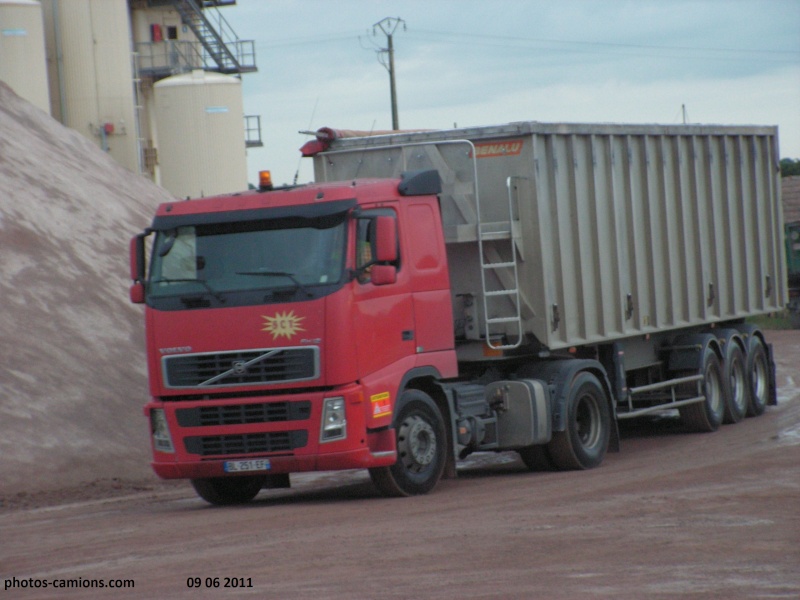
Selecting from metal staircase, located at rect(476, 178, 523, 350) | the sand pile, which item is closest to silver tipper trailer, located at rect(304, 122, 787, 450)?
metal staircase, located at rect(476, 178, 523, 350)

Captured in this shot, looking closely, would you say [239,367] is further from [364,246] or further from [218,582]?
[218,582]

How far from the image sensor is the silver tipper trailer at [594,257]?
Result: 13484mm

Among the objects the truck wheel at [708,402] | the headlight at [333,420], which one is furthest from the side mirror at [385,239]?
the truck wheel at [708,402]

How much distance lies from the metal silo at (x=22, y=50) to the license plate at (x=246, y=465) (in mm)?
22663

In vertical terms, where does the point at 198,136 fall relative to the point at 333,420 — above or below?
above

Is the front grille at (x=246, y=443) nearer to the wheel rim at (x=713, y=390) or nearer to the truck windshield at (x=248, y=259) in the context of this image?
the truck windshield at (x=248, y=259)

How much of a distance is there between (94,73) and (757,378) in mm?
23542

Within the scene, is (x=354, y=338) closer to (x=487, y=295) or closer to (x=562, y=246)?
(x=487, y=295)

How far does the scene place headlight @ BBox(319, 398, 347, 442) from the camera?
441 inches

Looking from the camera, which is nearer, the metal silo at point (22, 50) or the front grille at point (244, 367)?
the front grille at point (244, 367)

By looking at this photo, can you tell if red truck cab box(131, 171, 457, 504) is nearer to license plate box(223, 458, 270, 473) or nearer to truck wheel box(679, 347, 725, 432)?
license plate box(223, 458, 270, 473)

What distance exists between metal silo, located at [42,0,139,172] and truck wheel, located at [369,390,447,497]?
25.8 metres

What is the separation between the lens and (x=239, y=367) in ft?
37.0

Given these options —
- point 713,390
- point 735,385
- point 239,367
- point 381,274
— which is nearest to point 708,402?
point 713,390
